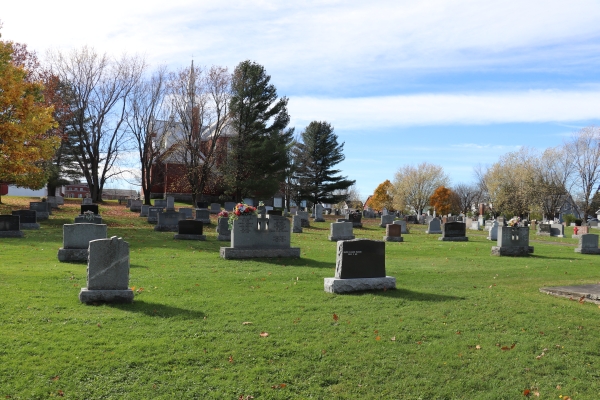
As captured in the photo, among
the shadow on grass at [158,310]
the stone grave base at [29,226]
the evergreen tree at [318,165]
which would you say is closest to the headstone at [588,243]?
the shadow on grass at [158,310]

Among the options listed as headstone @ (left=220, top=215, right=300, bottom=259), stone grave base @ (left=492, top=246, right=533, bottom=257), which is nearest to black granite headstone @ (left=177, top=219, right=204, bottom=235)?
headstone @ (left=220, top=215, right=300, bottom=259)

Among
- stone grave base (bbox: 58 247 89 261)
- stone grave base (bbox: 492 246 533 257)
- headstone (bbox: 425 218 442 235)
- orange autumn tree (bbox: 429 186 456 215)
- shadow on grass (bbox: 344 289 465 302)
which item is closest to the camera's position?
shadow on grass (bbox: 344 289 465 302)

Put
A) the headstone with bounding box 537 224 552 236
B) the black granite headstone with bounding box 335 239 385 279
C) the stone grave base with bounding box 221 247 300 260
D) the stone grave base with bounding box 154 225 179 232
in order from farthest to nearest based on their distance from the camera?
the headstone with bounding box 537 224 552 236, the stone grave base with bounding box 154 225 179 232, the stone grave base with bounding box 221 247 300 260, the black granite headstone with bounding box 335 239 385 279

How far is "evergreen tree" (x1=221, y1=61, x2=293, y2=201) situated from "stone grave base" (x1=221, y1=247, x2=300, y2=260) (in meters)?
30.5

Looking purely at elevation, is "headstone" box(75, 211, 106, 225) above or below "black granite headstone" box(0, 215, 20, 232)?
above

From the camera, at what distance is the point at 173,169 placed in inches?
2106

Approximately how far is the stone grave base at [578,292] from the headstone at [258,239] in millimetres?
7392

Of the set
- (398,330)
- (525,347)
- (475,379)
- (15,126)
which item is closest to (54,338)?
(398,330)

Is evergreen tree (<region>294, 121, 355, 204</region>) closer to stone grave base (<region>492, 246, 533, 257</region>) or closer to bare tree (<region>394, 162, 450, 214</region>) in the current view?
bare tree (<region>394, 162, 450, 214</region>)

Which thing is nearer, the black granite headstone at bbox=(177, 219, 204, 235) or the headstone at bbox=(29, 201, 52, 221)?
the black granite headstone at bbox=(177, 219, 204, 235)

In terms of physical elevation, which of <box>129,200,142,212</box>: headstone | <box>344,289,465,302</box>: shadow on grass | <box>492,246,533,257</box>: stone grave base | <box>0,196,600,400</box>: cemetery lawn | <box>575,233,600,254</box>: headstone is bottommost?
<box>0,196,600,400</box>: cemetery lawn

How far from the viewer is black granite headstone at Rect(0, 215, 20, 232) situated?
19.1m

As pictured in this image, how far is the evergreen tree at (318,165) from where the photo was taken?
205 feet

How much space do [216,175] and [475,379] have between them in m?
43.0
